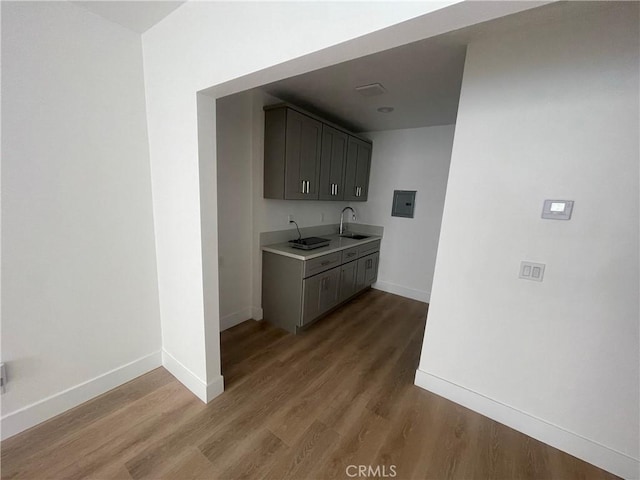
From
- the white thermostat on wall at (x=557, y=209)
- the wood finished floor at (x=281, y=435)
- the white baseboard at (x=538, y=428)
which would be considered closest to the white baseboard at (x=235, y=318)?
the wood finished floor at (x=281, y=435)

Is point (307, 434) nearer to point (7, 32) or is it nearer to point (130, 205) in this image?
point (130, 205)

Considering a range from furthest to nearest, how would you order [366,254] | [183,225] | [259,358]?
[366,254], [259,358], [183,225]

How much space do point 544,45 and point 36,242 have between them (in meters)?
3.13

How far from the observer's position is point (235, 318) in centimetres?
285

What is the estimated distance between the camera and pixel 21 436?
1.48 meters

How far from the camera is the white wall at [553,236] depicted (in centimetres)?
133

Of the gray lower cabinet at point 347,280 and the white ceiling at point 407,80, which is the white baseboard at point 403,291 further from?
the white ceiling at point 407,80

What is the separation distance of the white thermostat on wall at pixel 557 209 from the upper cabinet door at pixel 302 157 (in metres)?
2.11

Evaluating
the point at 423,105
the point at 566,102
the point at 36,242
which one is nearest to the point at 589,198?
the point at 566,102

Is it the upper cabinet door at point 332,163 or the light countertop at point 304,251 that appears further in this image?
the upper cabinet door at point 332,163

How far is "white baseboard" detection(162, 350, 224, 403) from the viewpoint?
5.87 feet

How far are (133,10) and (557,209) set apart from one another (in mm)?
2775

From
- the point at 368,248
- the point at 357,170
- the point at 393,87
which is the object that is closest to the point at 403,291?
the point at 368,248

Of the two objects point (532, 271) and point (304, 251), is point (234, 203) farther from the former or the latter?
point (532, 271)
